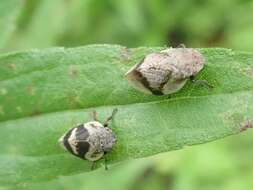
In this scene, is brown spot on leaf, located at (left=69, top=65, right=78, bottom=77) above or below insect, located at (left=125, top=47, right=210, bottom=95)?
below

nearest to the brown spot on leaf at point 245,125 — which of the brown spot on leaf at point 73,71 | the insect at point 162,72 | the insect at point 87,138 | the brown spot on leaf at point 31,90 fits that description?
the insect at point 162,72

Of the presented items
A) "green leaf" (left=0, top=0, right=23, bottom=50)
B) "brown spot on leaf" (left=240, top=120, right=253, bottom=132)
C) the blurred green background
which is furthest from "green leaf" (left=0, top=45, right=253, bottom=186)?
the blurred green background

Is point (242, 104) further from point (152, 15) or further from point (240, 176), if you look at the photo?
point (152, 15)

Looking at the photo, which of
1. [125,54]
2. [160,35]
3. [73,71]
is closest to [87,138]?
[73,71]

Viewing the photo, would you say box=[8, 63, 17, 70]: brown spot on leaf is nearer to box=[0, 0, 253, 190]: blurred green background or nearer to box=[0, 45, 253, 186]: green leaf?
box=[0, 45, 253, 186]: green leaf

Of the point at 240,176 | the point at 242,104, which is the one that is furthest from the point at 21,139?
the point at 240,176

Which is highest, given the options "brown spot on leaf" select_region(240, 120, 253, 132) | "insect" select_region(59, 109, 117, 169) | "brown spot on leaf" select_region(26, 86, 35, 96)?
"brown spot on leaf" select_region(240, 120, 253, 132)
